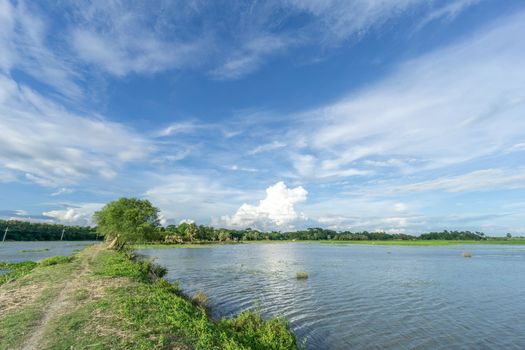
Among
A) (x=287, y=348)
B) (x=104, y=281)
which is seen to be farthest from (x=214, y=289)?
(x=287, y=348)

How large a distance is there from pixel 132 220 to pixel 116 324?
179 feet

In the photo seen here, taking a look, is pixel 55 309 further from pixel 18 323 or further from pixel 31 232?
pixel 31 232

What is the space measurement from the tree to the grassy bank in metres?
43.3

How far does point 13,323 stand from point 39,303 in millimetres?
4055

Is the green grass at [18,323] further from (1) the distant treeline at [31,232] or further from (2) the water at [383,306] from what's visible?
(1) the distant treeline at [31,232]

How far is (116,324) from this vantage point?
1327 centimetres

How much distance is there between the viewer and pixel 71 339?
37.3ft

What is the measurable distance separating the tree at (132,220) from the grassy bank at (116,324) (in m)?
43.3

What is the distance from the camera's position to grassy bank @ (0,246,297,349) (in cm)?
1138

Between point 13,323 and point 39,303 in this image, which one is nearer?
point 13,323

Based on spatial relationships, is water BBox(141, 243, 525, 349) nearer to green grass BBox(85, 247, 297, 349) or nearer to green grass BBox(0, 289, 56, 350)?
green grass BBox(85, 247, 297, 349)

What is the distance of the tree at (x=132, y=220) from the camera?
63.2 meters

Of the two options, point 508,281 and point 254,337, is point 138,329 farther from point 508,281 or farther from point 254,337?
point 508,281

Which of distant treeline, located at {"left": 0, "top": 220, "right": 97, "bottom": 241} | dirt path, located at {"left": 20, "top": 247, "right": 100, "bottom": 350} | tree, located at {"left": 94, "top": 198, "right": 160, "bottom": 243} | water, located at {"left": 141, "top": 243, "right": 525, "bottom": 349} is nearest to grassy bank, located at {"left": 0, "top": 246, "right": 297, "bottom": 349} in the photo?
dirt path, located at {"left": 20, "top": 247, "right": 100, "bottom": 350}
